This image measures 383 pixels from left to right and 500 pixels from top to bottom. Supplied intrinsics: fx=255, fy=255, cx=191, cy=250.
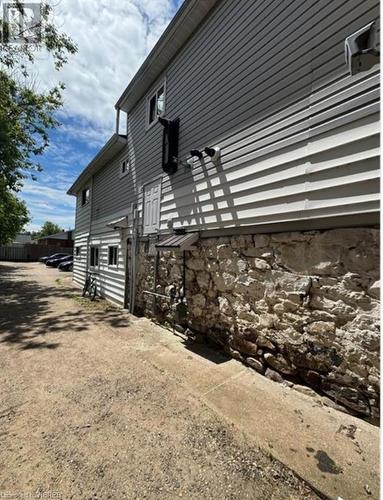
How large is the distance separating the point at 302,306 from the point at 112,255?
803 centimetres

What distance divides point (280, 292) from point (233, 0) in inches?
215

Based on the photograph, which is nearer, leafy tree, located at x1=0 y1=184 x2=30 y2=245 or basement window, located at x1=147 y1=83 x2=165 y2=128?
basement window, located at x1=147 y1=83 x2=165 y2=128

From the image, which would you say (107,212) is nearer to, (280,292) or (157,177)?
→ (157,177)

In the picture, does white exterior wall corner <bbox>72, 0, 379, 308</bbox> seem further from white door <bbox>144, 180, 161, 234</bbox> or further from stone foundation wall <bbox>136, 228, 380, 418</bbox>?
white door <bbox>144, 180, 161, 234</bbox>

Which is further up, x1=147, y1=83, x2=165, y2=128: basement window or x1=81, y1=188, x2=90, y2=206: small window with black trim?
x1=147, y1=83, x2=165, y2=128: basement window

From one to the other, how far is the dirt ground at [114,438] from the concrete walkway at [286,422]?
0.12 metres

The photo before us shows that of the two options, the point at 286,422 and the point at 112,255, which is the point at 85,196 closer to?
the point at 112,255

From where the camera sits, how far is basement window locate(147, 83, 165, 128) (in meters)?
7.13

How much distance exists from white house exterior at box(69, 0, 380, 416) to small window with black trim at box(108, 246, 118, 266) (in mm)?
2984

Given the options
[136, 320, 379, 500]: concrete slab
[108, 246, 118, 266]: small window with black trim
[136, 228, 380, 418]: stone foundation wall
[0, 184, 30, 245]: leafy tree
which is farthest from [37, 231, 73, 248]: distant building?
[136, 320, 379, 500]: concrete slab

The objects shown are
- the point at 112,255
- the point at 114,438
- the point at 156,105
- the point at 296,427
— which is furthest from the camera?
the point at 112,255

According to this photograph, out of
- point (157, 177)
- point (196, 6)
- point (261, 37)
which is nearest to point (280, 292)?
point (261, 37)

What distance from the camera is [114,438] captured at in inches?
102

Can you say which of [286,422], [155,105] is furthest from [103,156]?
[286,422]
